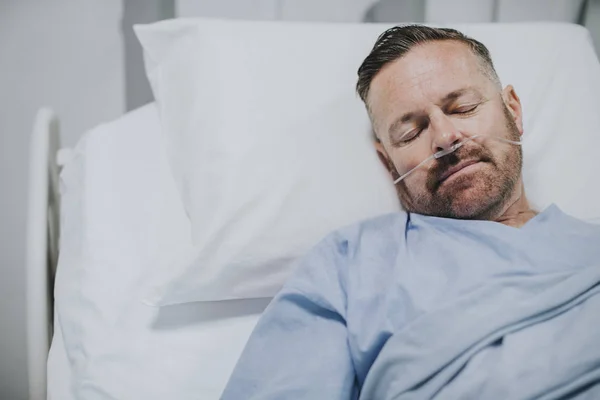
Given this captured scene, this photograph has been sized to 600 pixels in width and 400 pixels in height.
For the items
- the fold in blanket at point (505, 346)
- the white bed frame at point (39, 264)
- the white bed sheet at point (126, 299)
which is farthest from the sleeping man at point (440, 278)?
the white bed frame at point (39, 264)

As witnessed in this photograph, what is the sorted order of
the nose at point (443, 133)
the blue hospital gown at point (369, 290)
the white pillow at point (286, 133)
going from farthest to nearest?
the white pillow at point (286, 133) < the nose at point (443, 133) < the blue hospital gown at point (369, 290)

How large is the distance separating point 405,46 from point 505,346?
53 cm

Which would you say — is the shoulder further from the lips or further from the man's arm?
the lips

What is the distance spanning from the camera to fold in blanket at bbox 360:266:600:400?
0.72 m

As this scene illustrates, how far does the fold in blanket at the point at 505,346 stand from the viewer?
72cm

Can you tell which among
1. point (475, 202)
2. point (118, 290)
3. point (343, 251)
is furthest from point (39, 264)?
point (475, 202)

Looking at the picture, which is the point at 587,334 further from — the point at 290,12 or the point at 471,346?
the point at 290,12

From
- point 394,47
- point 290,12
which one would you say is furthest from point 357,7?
point 394,47

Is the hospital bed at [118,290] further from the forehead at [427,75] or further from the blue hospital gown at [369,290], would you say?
the forehead at [427,75]

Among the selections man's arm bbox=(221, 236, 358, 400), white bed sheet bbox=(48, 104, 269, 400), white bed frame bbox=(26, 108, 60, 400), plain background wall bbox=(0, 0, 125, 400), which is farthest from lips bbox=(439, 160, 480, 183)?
plain background wall bbox=(0, 0, 125, 400)

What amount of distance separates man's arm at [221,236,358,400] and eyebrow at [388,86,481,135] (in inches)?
10.8

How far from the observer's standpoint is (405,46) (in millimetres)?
1030

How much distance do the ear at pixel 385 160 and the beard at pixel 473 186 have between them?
11 centimetres

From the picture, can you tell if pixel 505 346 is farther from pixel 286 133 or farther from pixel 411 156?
pixel 286 133
